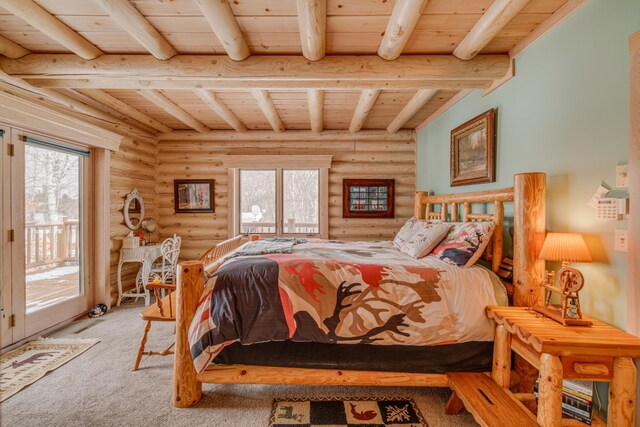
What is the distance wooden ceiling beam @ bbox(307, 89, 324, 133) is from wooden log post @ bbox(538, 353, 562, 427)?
3180 mm

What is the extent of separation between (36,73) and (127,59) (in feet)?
3.01

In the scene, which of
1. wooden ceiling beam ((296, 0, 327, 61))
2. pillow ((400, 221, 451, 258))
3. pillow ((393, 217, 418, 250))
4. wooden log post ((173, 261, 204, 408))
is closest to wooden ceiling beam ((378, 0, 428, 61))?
wooden ceiling beam ((296, 0, 327, 61))

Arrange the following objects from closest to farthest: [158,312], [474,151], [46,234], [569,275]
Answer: [569,275]
[158,312]
[474,151]
[46,234]

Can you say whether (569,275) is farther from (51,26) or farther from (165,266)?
(165,266)

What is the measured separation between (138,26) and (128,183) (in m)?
3.10

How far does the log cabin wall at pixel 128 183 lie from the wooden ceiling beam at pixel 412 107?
14.2 ft

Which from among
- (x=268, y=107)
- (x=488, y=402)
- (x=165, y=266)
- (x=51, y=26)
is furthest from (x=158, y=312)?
(x=268, y=107)

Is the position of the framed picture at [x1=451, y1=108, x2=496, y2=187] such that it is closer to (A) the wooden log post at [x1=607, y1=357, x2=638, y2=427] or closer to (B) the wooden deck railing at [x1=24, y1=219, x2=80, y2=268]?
(A) the wooden log post at [x1=607, y1=357, x2=638, y2=427]

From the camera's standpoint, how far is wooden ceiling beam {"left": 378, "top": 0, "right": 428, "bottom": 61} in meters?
1.96

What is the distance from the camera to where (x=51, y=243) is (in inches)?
136

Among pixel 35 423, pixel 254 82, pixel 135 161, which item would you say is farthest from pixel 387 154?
pixel 35 423

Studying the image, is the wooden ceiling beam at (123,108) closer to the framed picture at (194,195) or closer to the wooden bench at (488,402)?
the framed picture at (194,195)

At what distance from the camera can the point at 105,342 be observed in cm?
304

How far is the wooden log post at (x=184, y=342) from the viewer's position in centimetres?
204
